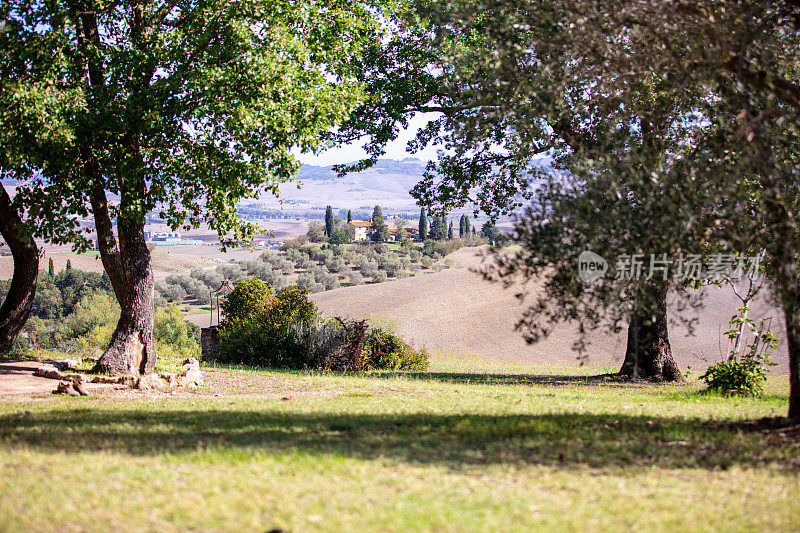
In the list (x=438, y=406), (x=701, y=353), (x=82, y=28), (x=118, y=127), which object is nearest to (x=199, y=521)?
(x=438, y=406)

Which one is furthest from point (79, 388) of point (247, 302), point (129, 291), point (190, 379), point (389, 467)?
point (247, 302)

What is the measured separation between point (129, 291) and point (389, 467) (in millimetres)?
9614

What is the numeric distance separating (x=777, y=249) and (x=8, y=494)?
23.8 ft

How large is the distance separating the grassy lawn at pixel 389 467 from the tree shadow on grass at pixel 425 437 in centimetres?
3

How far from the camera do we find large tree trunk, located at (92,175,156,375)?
13141 millimetres

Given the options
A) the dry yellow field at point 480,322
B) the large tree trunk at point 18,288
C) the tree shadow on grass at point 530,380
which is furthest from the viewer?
the dry yellow field at point 480,322

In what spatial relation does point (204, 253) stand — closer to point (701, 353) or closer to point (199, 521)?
point (701, 353)

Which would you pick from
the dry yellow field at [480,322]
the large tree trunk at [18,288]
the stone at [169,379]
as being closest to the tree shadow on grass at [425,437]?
the stone at [169,379]

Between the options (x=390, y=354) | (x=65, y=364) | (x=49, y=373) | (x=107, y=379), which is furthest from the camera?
(x=390, y=354)

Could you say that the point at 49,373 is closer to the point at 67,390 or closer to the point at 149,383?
the point at 67,390

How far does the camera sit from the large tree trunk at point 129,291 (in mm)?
13141

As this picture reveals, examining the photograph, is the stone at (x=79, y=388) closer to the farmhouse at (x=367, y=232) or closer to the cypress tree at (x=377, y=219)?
the farmhouse at (x=367, y=232)

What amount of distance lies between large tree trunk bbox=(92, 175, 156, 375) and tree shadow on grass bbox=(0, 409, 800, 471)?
4698mm

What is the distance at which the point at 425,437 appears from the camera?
6855 mm
